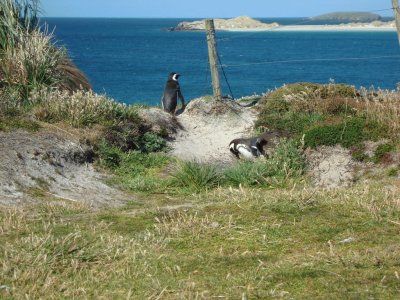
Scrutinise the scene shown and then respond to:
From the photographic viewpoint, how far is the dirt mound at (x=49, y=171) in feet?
41.7

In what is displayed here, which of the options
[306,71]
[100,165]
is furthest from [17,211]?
[306,71]

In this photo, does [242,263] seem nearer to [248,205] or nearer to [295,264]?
[295,264]

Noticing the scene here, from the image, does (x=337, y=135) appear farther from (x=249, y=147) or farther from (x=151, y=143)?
(x=151, y=143)

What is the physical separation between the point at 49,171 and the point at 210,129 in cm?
598

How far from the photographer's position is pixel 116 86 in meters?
66.9

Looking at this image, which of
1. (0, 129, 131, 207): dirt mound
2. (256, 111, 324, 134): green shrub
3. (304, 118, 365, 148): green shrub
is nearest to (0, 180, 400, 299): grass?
(0, 129, 131, 207): dirt mound

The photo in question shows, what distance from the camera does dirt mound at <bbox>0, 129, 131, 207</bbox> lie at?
1270 cm

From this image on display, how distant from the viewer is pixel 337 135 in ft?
55.0

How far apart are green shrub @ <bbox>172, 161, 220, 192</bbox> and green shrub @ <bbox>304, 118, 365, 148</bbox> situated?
3319 millimetres

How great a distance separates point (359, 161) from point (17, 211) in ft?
27.6

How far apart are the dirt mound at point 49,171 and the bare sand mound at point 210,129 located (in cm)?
300

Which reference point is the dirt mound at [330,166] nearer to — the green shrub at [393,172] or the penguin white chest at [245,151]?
the green shrub at [393,172]

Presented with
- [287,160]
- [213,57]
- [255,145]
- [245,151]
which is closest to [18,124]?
[245,151]

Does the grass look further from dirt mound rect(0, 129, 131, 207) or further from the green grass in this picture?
the green grass
